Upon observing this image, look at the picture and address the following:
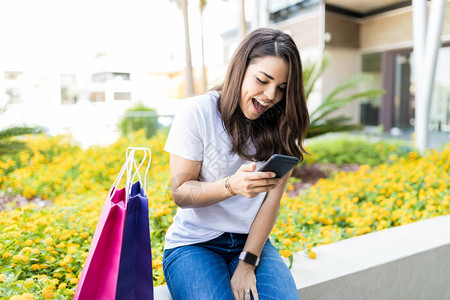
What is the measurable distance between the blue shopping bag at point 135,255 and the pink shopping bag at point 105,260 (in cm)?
2

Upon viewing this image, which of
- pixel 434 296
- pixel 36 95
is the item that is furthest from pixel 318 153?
pixel 36 95

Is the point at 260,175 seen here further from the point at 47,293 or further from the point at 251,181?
the point at 47,293

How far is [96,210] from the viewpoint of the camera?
8.21ft

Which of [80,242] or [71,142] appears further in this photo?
[71,142]

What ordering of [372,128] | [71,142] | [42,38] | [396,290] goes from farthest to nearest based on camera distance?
[42,38]
[372,128]
[71,142]
[396,290]

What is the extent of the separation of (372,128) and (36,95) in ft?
37.7

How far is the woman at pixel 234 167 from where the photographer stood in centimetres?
129

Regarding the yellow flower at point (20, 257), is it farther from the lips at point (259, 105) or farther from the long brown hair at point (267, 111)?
the lips at point (259, 105)

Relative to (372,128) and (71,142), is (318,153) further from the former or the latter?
(372,128)

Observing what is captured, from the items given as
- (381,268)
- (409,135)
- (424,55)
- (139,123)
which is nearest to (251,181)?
(381,268)

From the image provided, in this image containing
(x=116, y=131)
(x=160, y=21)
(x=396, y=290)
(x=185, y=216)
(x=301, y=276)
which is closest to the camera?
(x=185, y=216)

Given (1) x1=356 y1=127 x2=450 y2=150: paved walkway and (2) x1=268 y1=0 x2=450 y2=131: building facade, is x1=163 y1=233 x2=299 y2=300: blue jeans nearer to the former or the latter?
(1) x1=356 y1=127 x2=450 y2=150: paved walkway

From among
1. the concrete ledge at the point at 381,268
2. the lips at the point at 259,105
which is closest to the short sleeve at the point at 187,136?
the lips at the point at 259,105

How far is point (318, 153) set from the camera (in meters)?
5.85
